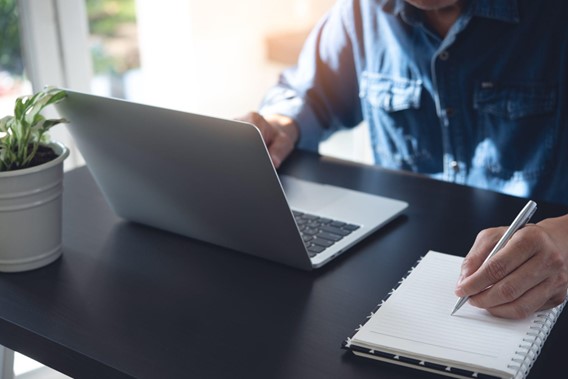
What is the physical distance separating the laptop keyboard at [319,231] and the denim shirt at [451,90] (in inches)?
17.2

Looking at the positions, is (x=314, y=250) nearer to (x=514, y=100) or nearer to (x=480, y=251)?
(x=480, y=251)

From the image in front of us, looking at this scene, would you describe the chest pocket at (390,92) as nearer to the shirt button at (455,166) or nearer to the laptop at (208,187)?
the shirt button at (455,166)

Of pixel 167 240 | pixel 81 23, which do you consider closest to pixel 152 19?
pixel 81 23

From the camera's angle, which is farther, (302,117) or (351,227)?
(302,117)

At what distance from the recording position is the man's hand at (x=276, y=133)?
1451 millimetres

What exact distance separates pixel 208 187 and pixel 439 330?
0.37m

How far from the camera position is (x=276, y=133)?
150cm

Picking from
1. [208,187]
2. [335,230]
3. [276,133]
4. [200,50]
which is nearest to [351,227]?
[335,230]

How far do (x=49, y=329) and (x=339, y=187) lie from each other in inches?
22.2

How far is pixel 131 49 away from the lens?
9.89 feet

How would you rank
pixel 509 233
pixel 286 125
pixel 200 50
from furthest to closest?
1. pixel 200 50
2. pixel 286 125
3. pixel 509 233

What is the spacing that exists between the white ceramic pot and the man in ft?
1.45

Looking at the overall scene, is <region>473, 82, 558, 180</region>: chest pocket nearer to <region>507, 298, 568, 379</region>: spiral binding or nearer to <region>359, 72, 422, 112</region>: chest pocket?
<region>359, 72, 422, 112</region>: chest pocket

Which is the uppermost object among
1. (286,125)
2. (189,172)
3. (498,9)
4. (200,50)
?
(498,9)
